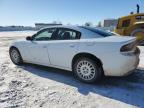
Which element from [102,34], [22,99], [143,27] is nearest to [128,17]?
[143,27]

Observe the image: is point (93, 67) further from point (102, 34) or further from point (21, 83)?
point (21, 83)

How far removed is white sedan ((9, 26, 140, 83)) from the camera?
4642 millimetres

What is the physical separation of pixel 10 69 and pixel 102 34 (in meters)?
3.22

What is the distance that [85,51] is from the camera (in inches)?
195

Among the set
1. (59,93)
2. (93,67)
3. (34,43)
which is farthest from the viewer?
(34,43)

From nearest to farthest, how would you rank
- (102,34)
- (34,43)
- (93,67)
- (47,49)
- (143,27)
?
(93,67) < (102,34) < (47,49) < (34,43) < (143,27)

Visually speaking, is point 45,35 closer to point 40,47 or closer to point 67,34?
point 40,47

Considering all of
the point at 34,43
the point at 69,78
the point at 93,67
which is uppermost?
the point at 34,43

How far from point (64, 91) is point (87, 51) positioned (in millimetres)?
1091

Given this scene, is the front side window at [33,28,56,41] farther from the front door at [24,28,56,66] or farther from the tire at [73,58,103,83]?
the tire at [73,58,103,83]

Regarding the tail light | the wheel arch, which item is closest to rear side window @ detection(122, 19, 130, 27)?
the tail light

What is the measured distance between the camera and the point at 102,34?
17.5 ft

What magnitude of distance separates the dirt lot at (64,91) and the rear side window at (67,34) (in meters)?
1.10

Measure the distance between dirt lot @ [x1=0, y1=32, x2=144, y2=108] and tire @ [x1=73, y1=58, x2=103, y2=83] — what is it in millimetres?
161
